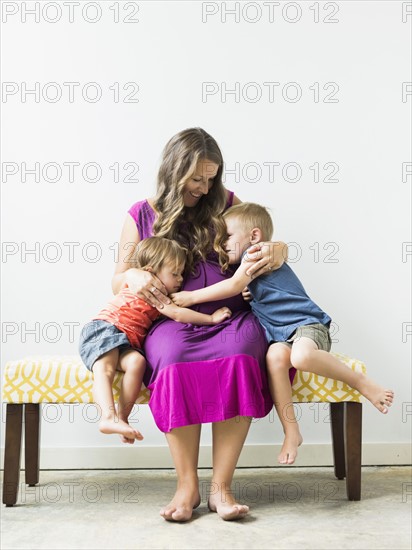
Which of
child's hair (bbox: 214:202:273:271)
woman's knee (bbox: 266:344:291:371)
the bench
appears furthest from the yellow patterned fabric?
child's hair (bbox: 214:202:273:271)

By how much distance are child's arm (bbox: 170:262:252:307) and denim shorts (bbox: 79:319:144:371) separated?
0.22 meters

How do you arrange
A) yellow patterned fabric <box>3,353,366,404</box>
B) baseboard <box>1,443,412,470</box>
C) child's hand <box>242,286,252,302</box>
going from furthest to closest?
baseboard <box>1,443,412,470</box>, child's hand <box>242,286,252,302</box>, yellow patterned fabric <box>3,353,366,404</box>

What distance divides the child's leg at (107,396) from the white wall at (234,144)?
29.1 inches

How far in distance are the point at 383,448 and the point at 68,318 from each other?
1370mm

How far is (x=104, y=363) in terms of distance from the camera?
2408 mm

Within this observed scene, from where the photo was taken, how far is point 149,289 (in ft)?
8.31

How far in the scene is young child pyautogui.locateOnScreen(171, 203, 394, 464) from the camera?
7.90 ft

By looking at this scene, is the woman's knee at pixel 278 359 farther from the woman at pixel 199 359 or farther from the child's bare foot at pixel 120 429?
the child's bare foot at pixel 120 429

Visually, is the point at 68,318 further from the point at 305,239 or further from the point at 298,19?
the point at 298,19

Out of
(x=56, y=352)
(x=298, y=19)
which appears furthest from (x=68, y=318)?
(x=298, y=19)

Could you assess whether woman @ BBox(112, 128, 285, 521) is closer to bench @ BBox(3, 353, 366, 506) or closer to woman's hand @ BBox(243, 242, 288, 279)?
woman's hand @ BBox(243, 242, 288, 279)

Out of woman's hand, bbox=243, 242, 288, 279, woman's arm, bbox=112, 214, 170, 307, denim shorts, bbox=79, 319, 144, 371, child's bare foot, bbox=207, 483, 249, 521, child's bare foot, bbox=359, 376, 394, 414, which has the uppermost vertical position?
woman's hand, bbox=243, 242, 288, 279

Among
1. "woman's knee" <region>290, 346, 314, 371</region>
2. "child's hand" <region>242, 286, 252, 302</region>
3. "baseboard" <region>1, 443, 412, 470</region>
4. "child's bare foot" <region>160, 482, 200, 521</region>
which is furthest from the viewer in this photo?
"baseboard" <region>1, 443, 412, 470</region>

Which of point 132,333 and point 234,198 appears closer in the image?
point 132,333
